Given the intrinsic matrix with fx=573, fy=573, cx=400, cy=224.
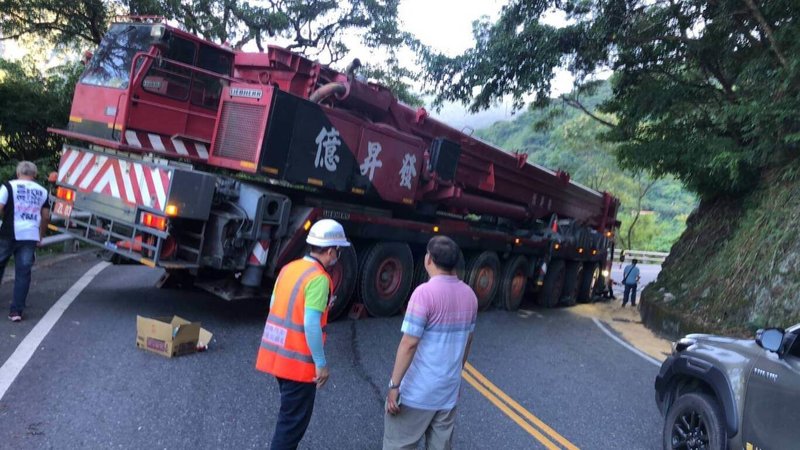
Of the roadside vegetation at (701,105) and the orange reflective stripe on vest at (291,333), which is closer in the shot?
the orange reflective stripe on vest at (291,333)

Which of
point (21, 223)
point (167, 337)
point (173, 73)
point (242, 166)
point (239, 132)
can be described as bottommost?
point (167, 337)

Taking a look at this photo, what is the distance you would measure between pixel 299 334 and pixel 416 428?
2.63 ft

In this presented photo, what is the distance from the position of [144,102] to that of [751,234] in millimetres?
9937

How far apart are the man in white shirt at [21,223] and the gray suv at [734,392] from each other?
601 cm

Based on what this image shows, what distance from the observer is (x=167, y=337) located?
5109 millimetres

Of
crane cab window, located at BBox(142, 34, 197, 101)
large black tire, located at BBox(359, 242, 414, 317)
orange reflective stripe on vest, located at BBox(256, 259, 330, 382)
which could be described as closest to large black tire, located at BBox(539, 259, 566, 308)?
large black tire, located at BBox(359, 242, 414, 317)

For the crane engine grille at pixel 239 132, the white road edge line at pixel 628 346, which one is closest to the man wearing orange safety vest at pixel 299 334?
the crane engine grille at pixel 239 132

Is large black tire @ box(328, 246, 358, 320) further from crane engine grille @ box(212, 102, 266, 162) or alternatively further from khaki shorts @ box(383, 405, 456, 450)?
khaki shorts @ box(383, 405, 456, 450)

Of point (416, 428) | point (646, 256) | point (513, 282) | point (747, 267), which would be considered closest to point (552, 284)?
point (513, 282)

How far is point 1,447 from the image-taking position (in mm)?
3314

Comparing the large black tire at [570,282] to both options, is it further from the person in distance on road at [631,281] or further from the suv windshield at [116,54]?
the suv windshield at [116,54]

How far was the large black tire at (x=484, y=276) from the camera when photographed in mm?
10023

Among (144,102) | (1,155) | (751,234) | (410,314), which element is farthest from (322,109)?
(1,155)

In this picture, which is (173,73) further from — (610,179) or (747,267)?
(610,179)
